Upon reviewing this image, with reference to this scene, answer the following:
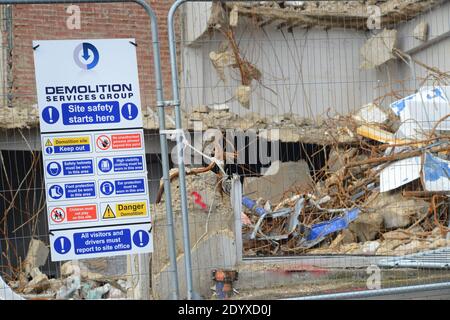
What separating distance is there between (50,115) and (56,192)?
0.59m

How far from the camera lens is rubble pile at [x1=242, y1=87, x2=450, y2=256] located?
7.86 meters

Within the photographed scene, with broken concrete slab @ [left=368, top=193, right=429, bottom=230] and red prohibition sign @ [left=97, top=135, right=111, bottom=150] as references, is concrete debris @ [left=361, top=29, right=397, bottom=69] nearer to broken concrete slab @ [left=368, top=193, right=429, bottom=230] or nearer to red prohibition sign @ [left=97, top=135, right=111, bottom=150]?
broken concrete slab @ [left=368, top=193, right=429, bottom=230]

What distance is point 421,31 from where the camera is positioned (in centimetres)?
820

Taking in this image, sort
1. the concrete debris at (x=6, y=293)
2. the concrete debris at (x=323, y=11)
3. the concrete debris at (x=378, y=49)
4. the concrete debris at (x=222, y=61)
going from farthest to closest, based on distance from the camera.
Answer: the concrete debris at (x=323, y=11), the concrete debris at (x=222, y=61), the concrete debris at (x=378, y=49), the concrete debris at (x=6, y=293)

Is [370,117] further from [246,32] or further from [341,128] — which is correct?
[246,32]

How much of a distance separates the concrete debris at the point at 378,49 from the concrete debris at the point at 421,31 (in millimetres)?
314

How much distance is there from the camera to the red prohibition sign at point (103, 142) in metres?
4.94

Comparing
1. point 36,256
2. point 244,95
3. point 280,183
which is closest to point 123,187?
point 36,256

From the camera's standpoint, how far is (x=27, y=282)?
5844 mm

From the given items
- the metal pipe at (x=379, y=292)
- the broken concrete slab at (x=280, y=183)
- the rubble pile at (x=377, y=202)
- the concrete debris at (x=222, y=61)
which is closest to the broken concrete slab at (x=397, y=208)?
the rubble pile at (x=377, y=202)

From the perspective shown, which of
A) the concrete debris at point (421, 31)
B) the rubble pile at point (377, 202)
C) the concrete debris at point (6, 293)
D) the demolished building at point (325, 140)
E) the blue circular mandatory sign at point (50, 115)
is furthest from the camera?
the rubble pile at point (377, 202)

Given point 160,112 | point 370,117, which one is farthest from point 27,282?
point 370,117

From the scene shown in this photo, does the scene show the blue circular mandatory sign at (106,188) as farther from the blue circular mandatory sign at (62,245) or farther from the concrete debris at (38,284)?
the concrete debris at (38,284)

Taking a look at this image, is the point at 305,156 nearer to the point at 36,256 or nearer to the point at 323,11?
the point at 36,256
